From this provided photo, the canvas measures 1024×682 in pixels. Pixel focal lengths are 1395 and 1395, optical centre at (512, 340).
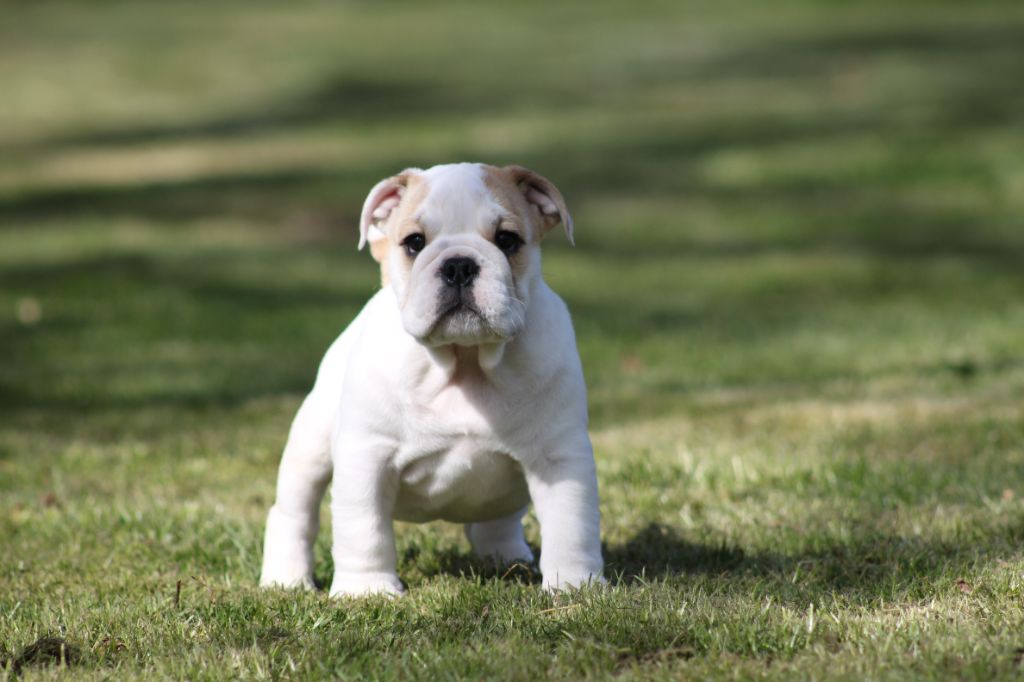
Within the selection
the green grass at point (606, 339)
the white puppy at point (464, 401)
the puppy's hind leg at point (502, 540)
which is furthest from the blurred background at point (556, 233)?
the white puppy at point (464, 401)

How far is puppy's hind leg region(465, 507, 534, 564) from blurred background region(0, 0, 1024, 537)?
4.35 feet

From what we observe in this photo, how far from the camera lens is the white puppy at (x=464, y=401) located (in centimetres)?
428

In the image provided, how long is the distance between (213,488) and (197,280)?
6.15 meters

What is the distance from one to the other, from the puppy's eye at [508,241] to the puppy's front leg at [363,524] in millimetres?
779

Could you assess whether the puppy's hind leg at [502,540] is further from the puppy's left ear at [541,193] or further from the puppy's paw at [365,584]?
the puppy's left ear at [541,193]

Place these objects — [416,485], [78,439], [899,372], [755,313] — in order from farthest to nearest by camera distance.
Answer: [755,313] → [899,372] → [78,439] → [416,485]

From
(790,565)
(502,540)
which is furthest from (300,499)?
(790,565)

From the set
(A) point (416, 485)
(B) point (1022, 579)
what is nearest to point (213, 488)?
(A) point (416, 485)

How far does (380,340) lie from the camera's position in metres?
4.52

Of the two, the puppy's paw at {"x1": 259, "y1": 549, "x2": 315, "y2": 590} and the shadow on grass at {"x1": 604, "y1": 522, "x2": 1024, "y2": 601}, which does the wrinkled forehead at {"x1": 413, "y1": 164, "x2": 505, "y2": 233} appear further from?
the puppy's paw at {"x1": 259, "y1": 549, "x2": 315, "y2": 590}

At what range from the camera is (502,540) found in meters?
5.11

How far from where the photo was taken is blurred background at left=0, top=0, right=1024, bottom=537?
8562mm

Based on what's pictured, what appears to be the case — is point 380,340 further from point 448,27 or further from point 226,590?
point 448,27

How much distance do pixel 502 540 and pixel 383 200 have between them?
4.44 feet
